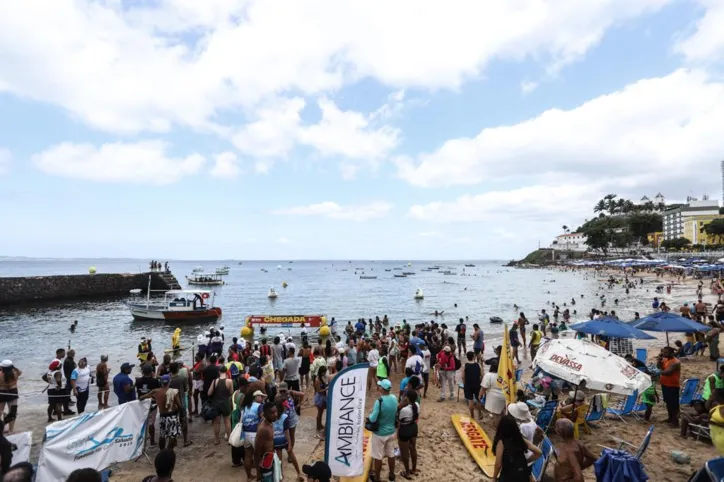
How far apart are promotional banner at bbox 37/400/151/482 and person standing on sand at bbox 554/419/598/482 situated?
7.21m

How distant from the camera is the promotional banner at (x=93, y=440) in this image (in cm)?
601

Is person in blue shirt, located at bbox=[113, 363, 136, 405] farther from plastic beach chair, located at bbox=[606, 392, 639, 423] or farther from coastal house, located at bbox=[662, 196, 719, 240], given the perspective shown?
coastal house, located at bbox=[662, 196, 719, 240]

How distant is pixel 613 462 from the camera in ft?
17.7

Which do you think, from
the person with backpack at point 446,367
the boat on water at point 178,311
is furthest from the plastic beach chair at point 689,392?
the boat on water at point 178,311

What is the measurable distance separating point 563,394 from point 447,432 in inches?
185

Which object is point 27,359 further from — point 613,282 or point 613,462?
point 613,282

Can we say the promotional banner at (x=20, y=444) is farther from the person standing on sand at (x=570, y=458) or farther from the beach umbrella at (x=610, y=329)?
the beach umbrella at (x=610, y=329)

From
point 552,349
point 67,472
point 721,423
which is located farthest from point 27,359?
point 721,423

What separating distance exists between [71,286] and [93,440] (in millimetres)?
57954

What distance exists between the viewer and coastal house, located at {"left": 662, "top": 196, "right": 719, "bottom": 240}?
124 metres

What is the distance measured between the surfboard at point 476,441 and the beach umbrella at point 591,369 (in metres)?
2.02

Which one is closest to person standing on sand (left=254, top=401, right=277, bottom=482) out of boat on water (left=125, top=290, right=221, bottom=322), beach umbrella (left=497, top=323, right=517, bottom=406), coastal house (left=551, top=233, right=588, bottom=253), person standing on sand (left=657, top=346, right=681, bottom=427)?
beach umbrella (left=497, top=323, right=517, bottom=406)

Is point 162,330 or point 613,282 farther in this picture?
point 613,282

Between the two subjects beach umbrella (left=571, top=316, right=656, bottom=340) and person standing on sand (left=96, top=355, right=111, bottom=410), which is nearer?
beach umbrella (left=571, top=316, right=656, bottom=340)
